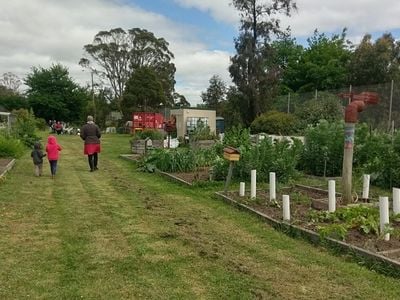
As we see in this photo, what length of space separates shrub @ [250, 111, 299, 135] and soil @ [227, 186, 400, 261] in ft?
43.9

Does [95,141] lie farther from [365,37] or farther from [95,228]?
[365,37]

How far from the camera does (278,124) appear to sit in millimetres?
24109

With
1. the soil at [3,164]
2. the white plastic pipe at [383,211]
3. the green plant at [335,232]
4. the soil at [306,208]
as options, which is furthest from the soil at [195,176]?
the white plastic pipe at [383,211]

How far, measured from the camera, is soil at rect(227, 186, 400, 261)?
586 cm

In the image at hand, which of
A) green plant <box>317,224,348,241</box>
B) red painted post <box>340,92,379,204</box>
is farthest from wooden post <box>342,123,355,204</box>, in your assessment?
green plant <box>317,224,348,241</box>

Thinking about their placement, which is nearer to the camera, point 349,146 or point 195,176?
point 349,146

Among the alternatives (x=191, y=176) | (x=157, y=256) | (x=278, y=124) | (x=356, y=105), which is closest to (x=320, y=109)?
(x=278, y=124)

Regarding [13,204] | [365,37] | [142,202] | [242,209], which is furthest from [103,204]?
[365,37]

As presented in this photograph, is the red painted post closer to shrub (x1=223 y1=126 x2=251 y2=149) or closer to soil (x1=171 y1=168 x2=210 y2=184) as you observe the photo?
soil (x1=171 y1=168 x2=210 y2=184)

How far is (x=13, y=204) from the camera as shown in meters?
8.94

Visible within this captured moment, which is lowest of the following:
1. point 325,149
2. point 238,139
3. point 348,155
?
point 325,149

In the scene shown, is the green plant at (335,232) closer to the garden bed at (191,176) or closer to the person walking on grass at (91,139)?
the garden bed at (191,176)

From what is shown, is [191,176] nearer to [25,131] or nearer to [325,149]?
[325,149]

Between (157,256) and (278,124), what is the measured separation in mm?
19029
